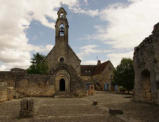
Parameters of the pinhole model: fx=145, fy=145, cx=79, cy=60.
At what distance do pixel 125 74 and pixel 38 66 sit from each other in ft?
45.5

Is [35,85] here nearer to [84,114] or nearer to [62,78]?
[62,78]

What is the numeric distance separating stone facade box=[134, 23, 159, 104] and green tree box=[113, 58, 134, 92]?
991cm

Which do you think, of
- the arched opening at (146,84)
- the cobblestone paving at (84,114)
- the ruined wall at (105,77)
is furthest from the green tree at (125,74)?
the cobblestone paving at (84,114)

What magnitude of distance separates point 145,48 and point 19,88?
14629mm

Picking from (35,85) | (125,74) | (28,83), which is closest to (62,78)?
(35,85)

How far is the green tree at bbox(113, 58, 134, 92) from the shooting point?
2184cm

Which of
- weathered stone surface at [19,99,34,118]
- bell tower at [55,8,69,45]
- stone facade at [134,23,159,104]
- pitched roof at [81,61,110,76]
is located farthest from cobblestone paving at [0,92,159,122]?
pitched roof at [81,61,110,76]

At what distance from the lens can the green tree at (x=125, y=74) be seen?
21844mm

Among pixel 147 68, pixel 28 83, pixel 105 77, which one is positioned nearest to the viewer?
pixel 147 68

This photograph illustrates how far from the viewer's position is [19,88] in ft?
57.9

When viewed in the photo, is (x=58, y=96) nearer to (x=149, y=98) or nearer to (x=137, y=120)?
(x=149, y=98)

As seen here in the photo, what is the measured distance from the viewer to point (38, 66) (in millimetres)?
23750

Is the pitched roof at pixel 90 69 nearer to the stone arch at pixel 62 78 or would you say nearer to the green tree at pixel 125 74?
the green tree at pixel 125 74

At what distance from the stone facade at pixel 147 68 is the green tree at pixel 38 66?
51.5ft
